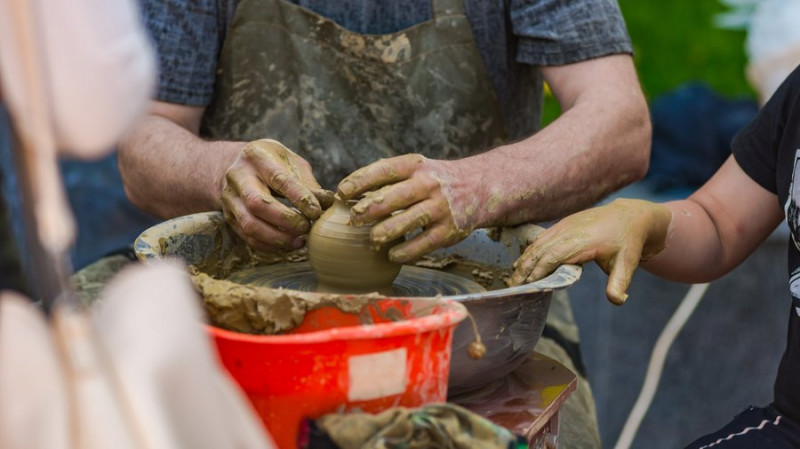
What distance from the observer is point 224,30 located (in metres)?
2.11

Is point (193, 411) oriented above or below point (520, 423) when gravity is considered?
above

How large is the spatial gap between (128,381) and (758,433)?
4.20 ft

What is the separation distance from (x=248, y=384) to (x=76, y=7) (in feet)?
1.73

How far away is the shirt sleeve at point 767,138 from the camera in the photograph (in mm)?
1729

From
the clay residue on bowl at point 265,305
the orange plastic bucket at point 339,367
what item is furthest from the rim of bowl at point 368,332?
the clay residue on bowl at point 265,305

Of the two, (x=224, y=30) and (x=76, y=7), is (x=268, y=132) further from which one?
(x=76, y=7)

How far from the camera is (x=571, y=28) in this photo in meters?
2.05

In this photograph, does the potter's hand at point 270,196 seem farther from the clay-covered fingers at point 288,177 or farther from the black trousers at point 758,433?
the black trousers at point 758,433

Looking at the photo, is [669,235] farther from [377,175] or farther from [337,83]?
[337,83]

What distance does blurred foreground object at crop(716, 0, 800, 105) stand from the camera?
2.79m

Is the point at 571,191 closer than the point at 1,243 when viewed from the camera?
Yes

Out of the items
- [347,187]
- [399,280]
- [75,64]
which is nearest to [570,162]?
[399,280]

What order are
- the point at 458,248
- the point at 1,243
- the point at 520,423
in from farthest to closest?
the point at 1,243
the point at 458,248
the point at 520,423

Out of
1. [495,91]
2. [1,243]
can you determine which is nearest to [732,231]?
[495,91]
